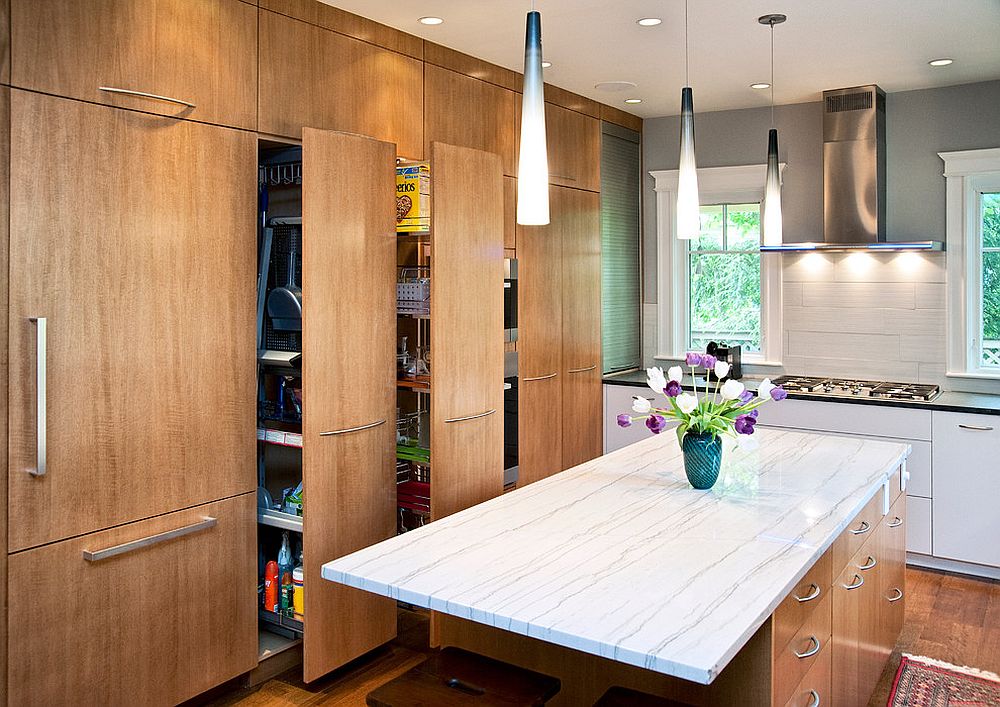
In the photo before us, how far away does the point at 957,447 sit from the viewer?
4.35 m

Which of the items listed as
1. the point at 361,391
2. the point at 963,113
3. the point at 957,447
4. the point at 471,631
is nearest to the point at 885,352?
the point at 957,447

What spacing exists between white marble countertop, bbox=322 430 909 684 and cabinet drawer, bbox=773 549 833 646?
0.08 metres

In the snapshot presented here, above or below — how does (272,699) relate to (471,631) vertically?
below

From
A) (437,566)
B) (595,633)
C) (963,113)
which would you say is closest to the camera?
(595,633)

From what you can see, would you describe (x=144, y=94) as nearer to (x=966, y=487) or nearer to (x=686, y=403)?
(x=686, y=403)

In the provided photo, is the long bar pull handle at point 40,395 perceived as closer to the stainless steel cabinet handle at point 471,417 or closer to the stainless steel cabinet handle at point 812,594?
the stainless steel cabinet handle at point 471,417

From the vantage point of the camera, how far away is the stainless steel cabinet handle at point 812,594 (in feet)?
7.12

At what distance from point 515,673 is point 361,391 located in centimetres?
144

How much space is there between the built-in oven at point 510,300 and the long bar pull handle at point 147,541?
5.43 ft

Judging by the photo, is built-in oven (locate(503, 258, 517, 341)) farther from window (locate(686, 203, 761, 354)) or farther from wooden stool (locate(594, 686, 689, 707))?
wooden stool (locate(594, 686, 689, 707))

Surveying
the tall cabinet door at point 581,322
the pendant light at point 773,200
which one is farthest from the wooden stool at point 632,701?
the tall cabinet door at point 581,322

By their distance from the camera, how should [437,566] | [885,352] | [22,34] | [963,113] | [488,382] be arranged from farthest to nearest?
[885,352]
[963,113]
[488,382]
[22,34]
[437,566]

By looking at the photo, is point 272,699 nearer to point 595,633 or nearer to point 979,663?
point 595,633

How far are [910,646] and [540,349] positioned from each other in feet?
7.29
